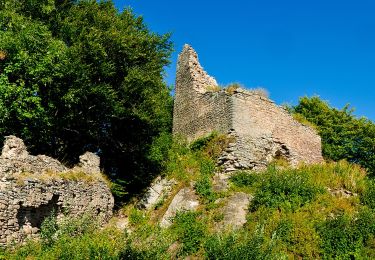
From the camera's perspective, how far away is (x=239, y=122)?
18484mm

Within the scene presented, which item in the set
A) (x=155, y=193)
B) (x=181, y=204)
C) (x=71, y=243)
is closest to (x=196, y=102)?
(x=155, y=193)

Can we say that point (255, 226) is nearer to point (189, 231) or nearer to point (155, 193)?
point (189, 231)

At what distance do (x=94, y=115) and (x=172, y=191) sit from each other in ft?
15.5

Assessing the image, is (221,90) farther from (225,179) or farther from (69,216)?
(69,216)

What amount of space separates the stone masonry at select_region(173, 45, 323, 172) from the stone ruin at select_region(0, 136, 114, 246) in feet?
18.2

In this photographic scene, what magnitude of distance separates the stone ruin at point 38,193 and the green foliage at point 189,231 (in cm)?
255

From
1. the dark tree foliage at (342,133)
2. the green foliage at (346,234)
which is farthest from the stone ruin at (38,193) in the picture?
the dark tree foliage at (342,133)

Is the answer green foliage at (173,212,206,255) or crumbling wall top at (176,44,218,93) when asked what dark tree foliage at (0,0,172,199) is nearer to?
crumbling wall top at (176,44,218,93)

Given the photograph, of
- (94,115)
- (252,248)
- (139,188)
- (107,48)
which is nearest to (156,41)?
(107,48)

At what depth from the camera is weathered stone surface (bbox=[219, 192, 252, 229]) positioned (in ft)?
45.4

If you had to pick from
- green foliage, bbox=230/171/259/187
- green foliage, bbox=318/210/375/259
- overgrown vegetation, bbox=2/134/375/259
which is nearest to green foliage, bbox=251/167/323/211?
overgrown vegetation, bbox=2/134/375/259

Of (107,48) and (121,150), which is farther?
(121,150)

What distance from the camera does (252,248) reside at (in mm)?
10891

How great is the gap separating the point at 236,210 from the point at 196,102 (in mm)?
7867
